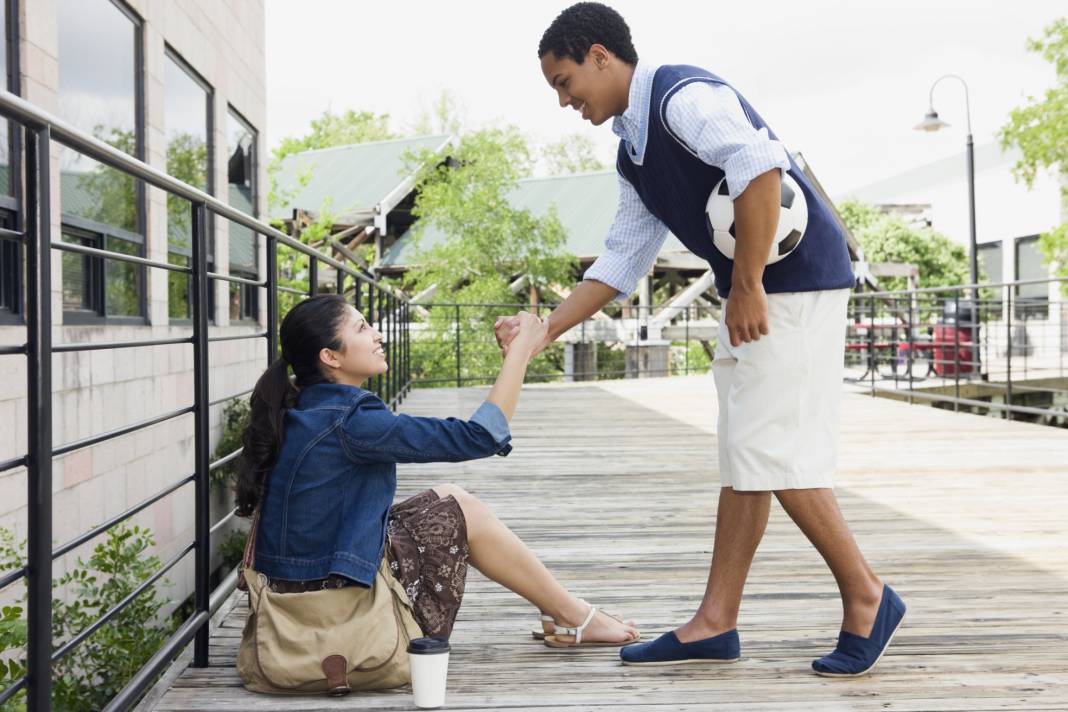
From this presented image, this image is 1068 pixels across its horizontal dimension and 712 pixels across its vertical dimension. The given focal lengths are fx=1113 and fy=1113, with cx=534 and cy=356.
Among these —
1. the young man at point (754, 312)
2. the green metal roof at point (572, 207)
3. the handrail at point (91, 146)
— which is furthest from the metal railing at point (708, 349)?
the handrail at point (91, 146)

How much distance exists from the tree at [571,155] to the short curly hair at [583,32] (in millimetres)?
39820

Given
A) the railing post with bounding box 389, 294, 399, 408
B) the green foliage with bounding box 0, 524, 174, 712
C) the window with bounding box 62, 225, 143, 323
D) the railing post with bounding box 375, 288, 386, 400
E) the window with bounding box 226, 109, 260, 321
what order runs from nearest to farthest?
the green foliage with bounding box 0, 524, 174, 712
the window with bounding box 62, 225, 143, 323
the railing post with bounding box 375, 288, 386, 400
the railing post with bounding box 389, 294, 399, 408
the window with bounding box 226, 109, 260, 321

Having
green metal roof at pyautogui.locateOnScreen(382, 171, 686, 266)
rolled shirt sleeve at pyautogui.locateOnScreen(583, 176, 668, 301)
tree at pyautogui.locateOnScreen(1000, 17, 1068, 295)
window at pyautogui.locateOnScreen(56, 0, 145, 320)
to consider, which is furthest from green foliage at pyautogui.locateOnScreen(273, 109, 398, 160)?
rolled shirt sleeve at pyautogui.locateOnScreen(583, 176, 668, 301)

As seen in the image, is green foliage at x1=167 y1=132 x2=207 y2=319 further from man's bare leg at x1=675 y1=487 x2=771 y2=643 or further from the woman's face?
man's bare leg at x1=675 y1=487 x2=771 y2=643

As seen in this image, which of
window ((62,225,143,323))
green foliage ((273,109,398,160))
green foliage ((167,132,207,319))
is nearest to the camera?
window ((62,225,143,323))

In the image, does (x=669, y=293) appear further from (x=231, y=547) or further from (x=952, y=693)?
(x=952, y=693)

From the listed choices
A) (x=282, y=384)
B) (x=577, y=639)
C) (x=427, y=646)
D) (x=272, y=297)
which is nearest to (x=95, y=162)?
(x=272, y=297)

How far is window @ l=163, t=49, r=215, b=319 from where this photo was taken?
23.3 ft

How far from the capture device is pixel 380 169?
20812mm

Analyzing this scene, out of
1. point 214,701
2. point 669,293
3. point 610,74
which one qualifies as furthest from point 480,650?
point 669,293

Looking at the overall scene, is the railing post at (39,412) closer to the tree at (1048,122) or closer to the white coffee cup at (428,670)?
the white coffee cup at (428,670)

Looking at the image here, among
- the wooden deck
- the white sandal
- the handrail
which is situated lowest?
the wooden deck

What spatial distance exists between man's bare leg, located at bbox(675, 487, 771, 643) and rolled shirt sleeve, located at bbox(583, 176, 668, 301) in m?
0.58

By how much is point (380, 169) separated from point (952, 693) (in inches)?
766
